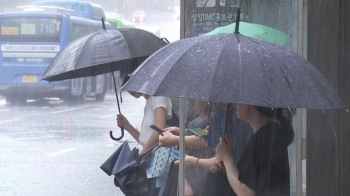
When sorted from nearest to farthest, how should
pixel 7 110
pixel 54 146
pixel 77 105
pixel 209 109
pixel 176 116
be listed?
pixel 209 109
pixel 176 116
pixel 54 146
pixel 7 110
pixel 77 105

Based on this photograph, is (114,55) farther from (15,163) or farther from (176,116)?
(15,163)

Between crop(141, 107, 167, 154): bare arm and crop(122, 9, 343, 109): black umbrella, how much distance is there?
1.43 meters

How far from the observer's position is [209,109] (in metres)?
4.15

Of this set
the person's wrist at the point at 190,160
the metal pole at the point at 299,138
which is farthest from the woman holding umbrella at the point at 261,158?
the person's wrist at the point at 190,160

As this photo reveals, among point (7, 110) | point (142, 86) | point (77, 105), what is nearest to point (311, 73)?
point (142, 86)

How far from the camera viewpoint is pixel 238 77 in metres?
Result: 3.02

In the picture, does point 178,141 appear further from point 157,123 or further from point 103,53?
point 103,53

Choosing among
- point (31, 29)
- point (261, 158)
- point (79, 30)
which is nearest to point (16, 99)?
point (31, 29)

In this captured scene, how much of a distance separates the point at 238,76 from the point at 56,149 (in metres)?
9.19

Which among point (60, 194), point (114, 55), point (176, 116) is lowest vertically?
point (60, 194)

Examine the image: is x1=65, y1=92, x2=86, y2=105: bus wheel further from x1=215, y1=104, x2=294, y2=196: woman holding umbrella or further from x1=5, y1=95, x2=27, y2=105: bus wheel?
x1=215, y1=104, x2=294, y2=196: woman holding umbrella

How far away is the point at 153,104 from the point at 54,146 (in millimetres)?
7643

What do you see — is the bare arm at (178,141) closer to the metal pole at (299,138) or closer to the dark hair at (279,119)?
the metal pole at (299,138)

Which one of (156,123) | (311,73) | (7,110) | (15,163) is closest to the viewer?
(311,73)
